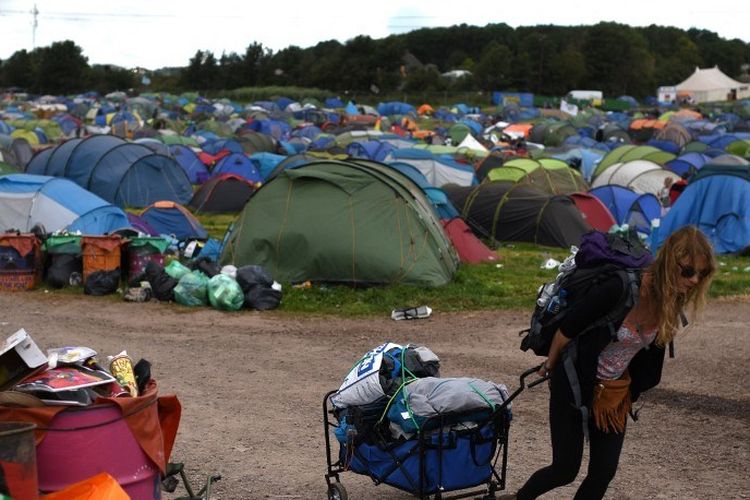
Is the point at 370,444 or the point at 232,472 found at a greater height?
the point at 370,444

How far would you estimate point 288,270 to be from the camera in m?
13.0

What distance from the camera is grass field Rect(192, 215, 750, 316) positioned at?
12.2 metres

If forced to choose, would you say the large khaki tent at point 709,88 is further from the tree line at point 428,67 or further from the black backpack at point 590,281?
the black backpack at point 590,281

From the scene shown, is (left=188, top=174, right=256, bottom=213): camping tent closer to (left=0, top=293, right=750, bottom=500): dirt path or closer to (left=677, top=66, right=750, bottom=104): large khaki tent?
(left=0, top=293, right=750, bottom=500): dirt path

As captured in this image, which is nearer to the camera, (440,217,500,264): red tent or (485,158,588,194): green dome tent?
(440,217,500,264): red tent

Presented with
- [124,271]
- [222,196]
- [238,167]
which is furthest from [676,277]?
[238,167]

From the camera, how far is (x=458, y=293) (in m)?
12.9

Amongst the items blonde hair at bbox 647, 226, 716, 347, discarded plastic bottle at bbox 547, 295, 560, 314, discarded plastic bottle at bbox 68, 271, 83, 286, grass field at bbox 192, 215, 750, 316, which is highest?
blonde hair at bbox 647, 226, 716, 347

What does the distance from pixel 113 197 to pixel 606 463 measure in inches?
788

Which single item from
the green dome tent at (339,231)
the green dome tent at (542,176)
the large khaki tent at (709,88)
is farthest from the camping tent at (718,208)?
the large khaki tent at (709,88)

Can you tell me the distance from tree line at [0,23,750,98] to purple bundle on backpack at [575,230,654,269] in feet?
305

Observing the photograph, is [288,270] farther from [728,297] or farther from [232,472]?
[232,472]

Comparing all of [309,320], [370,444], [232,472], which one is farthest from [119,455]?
[309,320]

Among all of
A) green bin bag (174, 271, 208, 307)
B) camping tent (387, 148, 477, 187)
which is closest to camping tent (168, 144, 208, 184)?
camping tent (387, 148, 477, 187)
